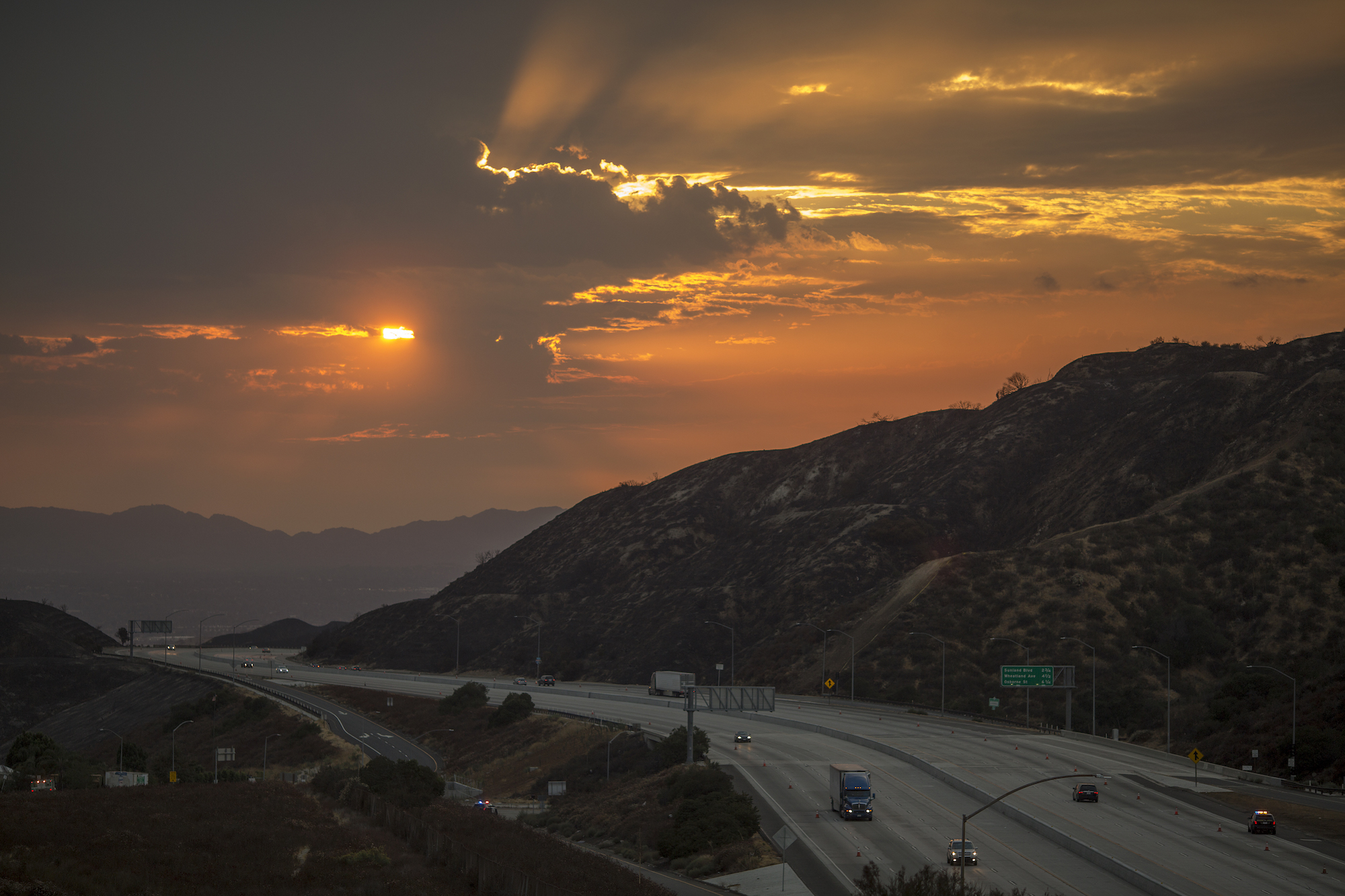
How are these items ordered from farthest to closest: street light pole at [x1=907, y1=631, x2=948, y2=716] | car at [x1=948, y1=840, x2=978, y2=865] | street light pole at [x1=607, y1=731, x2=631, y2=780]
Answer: street light pole at [x1=907, y1=631, x2=948, y2=716] → street light pole at [x1=607, y1=731, x2=631, y2=780] → car at [x1=948, y1=840, x2=978, y2=865]

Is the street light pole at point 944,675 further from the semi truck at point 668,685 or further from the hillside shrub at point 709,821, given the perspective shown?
the hillside shrub at point 709,821

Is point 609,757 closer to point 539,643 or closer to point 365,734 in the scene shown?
point 365,734

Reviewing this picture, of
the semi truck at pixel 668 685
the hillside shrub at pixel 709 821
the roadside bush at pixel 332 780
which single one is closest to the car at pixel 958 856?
the hillside shrub at pixel 709 821

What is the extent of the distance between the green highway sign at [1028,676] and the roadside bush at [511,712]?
45.5 m

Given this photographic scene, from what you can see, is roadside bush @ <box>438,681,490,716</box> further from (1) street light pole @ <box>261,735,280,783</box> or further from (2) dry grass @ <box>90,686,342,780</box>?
(1) street light pole @ <box>261,735,280,783</box>

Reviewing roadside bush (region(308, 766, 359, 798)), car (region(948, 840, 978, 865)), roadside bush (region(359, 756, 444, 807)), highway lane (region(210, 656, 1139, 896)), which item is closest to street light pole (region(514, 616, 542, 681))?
roadside bush (region(308, 766, 359, 798))

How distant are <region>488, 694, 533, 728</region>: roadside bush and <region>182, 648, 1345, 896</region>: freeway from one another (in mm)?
19759

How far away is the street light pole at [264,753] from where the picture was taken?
3716 inches

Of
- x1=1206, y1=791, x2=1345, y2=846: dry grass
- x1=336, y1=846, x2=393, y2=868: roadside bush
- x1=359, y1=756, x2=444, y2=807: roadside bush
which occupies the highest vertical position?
x1=1206, y1=791, x2=1345, y2=846: dry grass

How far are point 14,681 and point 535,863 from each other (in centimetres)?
15173

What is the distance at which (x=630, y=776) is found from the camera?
3248 inches

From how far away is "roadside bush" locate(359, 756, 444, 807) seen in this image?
74125mm

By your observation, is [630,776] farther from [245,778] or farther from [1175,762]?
[1175,762]

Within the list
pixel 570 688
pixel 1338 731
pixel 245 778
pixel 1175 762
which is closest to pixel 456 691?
pixel 570 688
